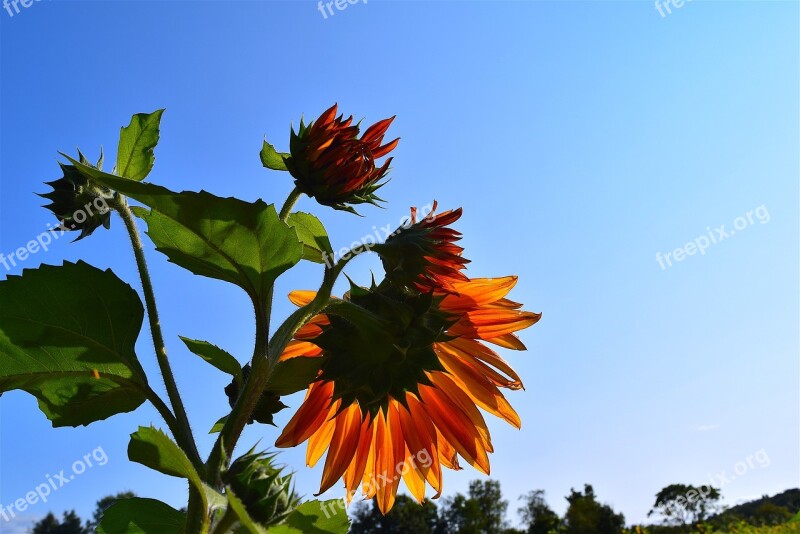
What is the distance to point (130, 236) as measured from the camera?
1.29 m

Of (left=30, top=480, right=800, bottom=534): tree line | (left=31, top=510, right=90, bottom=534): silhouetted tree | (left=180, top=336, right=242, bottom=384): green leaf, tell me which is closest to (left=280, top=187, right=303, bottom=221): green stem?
(left=180, top=336, right=242, bottom=384): green leaf

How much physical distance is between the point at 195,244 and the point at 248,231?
9 cm

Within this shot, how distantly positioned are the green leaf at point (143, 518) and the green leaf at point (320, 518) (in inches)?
7.3

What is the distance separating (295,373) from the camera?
115cm

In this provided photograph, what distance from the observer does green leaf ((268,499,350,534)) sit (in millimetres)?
1139

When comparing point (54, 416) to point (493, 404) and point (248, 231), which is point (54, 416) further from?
point (493, 404)

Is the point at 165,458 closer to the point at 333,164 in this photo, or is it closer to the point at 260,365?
the point at 260,365

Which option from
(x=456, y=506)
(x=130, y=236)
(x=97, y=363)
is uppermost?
(x=456, y=506)

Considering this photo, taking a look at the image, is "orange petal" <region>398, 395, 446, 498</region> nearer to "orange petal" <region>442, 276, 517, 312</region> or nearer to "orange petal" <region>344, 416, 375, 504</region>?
"orange petal" <region>344, 416, 375, 504</region>

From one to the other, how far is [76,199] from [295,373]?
0.64 m

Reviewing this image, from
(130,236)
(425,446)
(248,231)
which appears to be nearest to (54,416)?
(130,236)

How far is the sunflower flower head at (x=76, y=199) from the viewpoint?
1.38 m

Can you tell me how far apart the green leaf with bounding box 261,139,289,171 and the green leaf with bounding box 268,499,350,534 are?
2.13 feet

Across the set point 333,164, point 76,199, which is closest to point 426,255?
point 333,164
